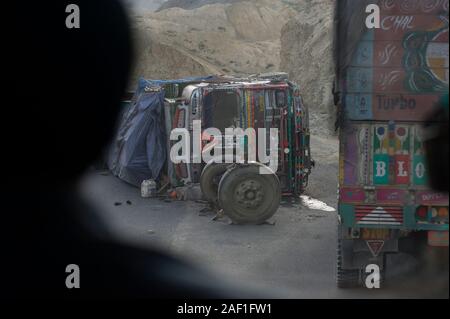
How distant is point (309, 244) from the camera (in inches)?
371

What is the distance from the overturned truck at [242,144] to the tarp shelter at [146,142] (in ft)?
1.47

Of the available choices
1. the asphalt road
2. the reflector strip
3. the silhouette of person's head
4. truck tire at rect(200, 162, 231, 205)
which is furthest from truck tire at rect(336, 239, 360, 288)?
the silhouette of person's head

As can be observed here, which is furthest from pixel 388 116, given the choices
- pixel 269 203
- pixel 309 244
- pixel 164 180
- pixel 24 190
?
pixel 24 190

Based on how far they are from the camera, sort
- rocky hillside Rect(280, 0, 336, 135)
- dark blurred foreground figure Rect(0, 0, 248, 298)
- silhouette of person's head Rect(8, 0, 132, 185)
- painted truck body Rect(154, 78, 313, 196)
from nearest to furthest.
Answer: dark blurred foreground figure Rect(0, 0, 248, 298), painted truck body Rect(154, 78, 313, 196), silhouette of person's head Rect(8, 0, 132, 185), rocky hillside Rect(280, 0, 336, 135)

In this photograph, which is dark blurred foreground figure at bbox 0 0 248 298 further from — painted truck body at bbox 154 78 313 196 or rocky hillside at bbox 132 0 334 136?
rocky hillside at bbox 132 0 334 136

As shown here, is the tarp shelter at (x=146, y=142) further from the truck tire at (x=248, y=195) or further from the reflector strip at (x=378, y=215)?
the reflector strip at (x=378, y=215)

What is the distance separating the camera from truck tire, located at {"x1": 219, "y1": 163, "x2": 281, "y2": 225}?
10445mm

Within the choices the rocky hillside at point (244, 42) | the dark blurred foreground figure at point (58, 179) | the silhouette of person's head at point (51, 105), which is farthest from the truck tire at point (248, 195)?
the rocky hillside at point (244, 42)

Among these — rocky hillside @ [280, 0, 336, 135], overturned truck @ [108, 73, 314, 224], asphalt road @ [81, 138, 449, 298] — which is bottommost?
asphalt road @ [81, 138, 449, 298]

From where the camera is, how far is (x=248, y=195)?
10430mm

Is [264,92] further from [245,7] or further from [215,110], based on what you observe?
[245,7]

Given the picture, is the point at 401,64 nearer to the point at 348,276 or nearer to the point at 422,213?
the point at 422,213

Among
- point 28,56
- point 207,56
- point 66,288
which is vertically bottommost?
point 66,288

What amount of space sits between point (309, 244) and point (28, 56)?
794 centimetres
